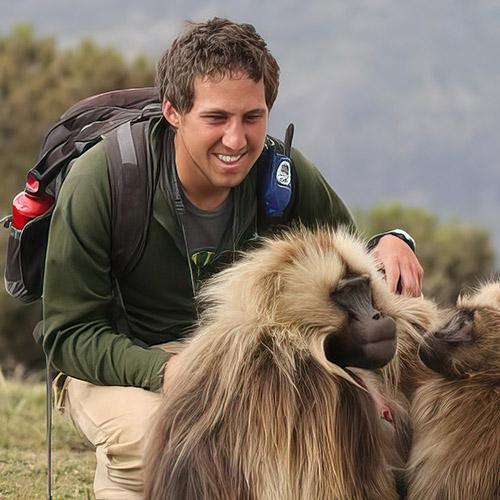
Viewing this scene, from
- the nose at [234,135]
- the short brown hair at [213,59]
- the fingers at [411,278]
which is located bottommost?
the fingers at [411,278]

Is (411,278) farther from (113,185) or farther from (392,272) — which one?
(113,185)

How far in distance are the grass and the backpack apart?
1.11 meters

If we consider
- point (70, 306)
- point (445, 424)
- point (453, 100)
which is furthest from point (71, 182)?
point (453, 100)

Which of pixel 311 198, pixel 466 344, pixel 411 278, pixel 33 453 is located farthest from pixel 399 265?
pixel 33 453

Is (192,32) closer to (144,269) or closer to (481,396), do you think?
(144,269)

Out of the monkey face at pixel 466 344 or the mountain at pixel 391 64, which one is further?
the mountain at pixel 391 64

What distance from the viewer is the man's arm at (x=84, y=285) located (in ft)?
14.6

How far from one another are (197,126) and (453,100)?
7726 centimetres

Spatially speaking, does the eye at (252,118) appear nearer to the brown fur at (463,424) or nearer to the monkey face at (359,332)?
the monkey face at (359,332)

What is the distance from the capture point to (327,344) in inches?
151

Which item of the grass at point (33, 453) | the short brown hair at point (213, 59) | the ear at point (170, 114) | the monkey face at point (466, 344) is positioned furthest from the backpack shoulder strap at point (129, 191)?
the grass at point (33, 453)

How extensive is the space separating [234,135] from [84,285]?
805mm

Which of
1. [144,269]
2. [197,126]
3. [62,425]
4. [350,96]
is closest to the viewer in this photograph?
[197,126]

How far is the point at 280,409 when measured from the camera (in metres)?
3.77
